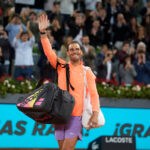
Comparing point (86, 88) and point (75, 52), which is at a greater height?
point (75, 52)

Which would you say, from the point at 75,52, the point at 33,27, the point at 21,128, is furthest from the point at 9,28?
the point at 75,52

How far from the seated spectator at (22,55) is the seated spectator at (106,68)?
194 centimetres

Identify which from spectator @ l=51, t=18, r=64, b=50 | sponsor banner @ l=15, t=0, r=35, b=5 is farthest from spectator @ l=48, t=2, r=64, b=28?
sponsor banner @ l=15, t=0, r=35, b=5

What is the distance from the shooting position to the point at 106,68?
931cm

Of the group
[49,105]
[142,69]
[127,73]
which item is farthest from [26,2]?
[49,105]

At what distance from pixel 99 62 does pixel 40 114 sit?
6.11 meters

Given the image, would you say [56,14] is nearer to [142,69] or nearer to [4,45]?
[4,45]

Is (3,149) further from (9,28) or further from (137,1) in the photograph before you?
(137,1)

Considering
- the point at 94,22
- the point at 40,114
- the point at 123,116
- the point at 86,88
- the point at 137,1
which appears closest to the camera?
the point at 40,114

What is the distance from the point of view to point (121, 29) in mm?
11148

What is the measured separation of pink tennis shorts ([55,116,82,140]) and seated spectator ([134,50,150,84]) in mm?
5927

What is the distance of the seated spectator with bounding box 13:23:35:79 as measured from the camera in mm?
8648

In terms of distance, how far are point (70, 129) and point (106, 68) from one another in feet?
18.8

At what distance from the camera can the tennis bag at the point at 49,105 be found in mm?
3359
